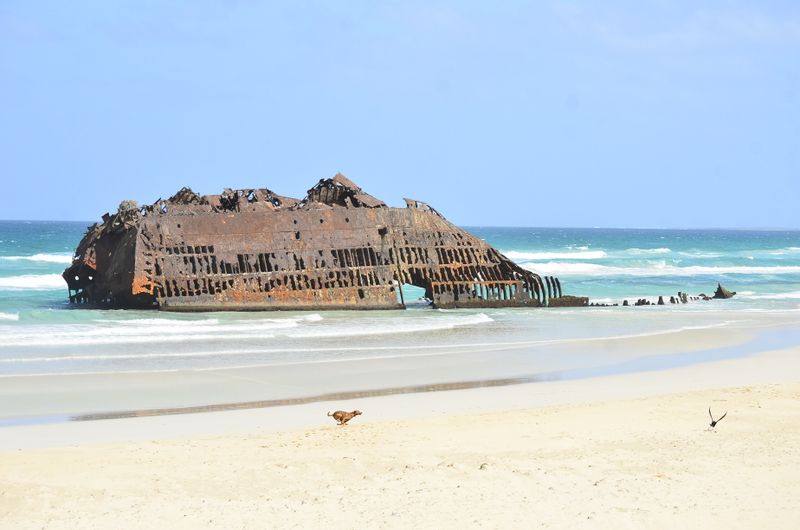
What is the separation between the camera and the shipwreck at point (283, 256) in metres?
19.5

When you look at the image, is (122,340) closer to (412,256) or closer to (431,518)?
(412,256)

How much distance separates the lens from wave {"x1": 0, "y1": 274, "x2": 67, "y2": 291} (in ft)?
104

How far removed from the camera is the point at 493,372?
1299 centimetres

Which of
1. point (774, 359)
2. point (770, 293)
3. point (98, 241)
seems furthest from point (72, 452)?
point (770, 293)

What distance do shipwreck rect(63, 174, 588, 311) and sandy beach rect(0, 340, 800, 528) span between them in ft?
32.6

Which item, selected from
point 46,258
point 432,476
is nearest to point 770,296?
point 432,476

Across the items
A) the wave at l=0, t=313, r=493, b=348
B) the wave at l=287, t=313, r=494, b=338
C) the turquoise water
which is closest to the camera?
the turquoise water

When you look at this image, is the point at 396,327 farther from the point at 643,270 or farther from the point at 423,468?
the point at 643,270

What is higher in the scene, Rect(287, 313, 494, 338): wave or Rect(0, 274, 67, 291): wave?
Rect(0, 274, 67, 291): wave

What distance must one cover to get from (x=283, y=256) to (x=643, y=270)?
3161cm

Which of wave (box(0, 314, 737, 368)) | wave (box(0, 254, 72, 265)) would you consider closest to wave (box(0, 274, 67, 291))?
wave (box(0, 254, 72, 265))

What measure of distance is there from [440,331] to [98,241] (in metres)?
7.72

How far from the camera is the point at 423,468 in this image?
287 inches

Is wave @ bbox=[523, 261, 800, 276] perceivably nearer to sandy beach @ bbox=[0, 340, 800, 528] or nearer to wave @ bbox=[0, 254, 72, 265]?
wave @ bbox=[0, 254, 72, 265]
